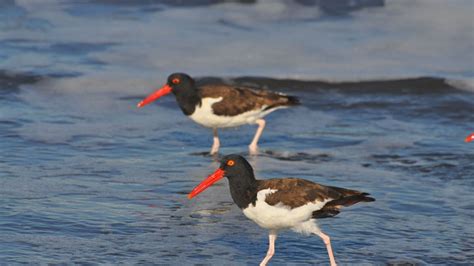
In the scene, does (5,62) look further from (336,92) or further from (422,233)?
(422,233)

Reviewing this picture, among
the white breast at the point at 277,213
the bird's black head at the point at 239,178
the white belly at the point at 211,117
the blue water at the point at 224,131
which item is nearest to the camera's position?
the white breast at the point at 277,213

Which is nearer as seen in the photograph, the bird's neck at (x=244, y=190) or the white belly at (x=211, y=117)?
the bird's neck at (x=244, y=190)

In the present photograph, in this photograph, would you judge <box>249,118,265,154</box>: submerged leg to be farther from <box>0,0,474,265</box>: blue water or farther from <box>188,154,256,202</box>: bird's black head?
<box>188,154,256,202</box>: bird's black head

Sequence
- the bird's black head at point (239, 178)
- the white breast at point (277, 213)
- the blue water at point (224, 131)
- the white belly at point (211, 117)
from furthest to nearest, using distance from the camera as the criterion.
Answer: the white belly at point (211, 117)
the blue water at point (224, 131)
the bird's black head at point (239, 178)
the white breast at point (277, 213)

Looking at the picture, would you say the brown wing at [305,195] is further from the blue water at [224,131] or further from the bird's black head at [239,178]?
the blue water at [224,131]

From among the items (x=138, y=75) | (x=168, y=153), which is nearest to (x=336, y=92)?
(x=138, y=75)

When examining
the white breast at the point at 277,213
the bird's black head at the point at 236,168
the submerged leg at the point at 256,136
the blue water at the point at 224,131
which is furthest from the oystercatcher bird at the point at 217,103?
the white breast at the point at 277,213

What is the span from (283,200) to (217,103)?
143 inches

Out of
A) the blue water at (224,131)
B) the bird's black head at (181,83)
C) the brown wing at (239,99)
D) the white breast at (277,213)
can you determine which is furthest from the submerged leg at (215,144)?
the white breast at (277,213)

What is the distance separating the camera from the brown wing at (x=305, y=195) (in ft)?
23.3

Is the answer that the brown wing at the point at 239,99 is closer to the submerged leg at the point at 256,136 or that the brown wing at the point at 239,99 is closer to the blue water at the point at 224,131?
the submerged leg at the point at 256,136

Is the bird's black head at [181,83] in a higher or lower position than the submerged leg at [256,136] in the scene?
higher

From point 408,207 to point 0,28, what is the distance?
886cm

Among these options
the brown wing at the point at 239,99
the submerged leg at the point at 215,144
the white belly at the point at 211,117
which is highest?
the brown wing at the point at 239,99
